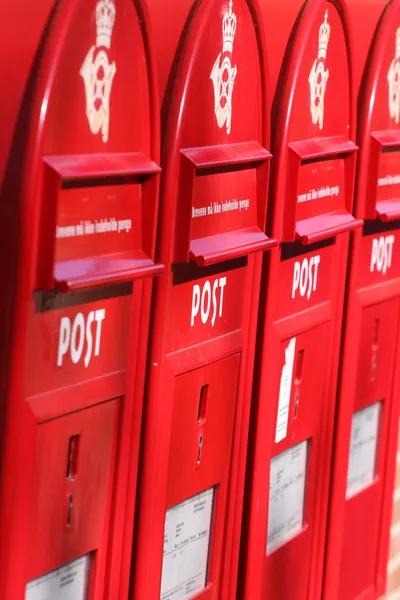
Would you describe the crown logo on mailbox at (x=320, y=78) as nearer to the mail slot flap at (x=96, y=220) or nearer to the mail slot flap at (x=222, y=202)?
the mail slot flap at (x=222, y=202)

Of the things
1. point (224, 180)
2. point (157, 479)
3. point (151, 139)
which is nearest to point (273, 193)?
point (224, 180)

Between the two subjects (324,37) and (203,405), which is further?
(324,37)

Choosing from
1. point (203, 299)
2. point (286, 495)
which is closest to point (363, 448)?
point (286, 495)

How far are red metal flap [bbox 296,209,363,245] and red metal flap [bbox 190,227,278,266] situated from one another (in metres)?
0.17

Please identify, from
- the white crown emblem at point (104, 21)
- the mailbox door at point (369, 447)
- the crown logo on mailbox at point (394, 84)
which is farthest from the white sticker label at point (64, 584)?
the crown logo on mailbox at point (394, 84)

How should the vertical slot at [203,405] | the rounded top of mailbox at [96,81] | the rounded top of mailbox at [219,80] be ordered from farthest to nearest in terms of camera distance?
the vertical slot at [203,405], the rounded top of mailbox at [219,80], the rounded top of mailbox at [96,81]

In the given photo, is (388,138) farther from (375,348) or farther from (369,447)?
(369,447)

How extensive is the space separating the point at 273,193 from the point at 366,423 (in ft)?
3.93

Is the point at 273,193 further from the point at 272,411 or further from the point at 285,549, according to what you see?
the point at 285,549

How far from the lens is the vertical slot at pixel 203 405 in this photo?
2.31 m

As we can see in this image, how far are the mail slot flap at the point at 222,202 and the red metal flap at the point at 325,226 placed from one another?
0.53 feet

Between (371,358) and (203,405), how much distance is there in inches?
41.4

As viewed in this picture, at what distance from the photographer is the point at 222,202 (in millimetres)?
2232

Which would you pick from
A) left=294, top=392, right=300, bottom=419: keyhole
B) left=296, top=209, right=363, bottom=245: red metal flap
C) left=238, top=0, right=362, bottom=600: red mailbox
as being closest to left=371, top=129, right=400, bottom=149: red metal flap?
left=238, top=0, right=362, bottom=600: red mailbox
